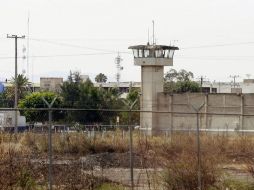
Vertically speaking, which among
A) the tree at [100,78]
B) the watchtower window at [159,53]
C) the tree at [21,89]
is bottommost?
the tree at [21,89]

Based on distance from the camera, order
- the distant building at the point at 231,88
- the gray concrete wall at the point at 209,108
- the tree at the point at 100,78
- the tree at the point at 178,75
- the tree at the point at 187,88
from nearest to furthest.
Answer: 1. the gray concrete wall at the point at 209,108
2. the distant building at the point at 231,88
3. the tree at the point at 187,88
4. the tree at the point at 178,75
5. the tree at the point at 100,78

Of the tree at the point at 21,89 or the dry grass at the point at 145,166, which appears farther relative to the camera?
the tree at the point at 21,89

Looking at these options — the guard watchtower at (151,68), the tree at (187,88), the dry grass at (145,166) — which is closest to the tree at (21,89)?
the tree at (187,88)

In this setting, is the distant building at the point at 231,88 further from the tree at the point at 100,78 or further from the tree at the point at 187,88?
the tree at the point at 100,78

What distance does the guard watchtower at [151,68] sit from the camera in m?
59.3

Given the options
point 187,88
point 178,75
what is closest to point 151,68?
point 187,88

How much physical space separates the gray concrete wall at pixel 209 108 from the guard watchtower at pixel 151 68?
92 centimetres

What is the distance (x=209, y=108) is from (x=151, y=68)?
7504mm

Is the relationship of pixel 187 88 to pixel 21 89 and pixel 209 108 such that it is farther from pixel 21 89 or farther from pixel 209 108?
pixel 209 108

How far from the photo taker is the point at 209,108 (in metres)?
57.2

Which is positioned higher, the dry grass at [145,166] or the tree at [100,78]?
the tree at [100,78]

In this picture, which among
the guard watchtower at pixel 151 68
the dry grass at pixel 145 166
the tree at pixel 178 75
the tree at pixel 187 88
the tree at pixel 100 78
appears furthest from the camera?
the tree at pixel 100 78

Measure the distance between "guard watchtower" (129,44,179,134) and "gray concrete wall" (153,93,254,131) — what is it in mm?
918

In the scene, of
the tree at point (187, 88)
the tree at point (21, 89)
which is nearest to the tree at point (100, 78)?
the tree at point (187, 88)
